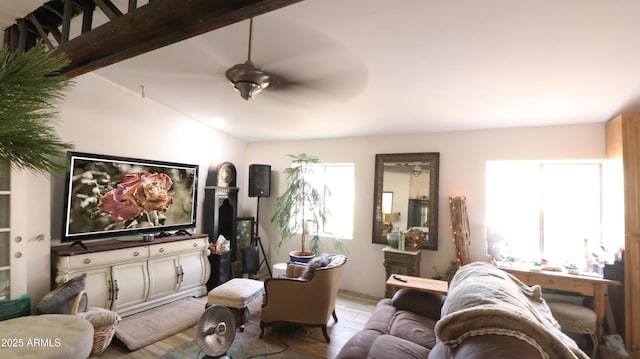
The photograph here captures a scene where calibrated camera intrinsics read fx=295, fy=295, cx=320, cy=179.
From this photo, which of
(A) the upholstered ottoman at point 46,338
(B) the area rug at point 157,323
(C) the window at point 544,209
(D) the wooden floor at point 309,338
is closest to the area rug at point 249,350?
(D) the wooden floor at point 309,338

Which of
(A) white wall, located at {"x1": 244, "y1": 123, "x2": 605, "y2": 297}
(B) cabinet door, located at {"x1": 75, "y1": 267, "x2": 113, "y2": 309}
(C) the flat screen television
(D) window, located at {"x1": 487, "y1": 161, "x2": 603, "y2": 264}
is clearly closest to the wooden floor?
(B) cabinet door, located at {"x1": 75, "y1": 267, "x2": 113, "y2": 309}

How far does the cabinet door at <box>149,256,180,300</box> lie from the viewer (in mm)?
3510

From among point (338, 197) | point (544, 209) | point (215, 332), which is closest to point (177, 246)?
point (215, 332)

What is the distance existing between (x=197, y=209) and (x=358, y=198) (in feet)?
7.96

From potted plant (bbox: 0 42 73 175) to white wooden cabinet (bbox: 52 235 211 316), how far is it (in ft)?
10.6

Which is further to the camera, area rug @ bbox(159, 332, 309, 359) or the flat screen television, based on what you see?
the flat screen television

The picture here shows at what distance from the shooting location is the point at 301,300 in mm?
2832

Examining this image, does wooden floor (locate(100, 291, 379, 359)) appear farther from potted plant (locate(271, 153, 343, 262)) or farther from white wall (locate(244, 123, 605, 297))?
potted plant (locate(271, 153, 343, 262))

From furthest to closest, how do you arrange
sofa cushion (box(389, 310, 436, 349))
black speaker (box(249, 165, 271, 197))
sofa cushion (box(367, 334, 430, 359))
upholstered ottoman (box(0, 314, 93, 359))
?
black speaker (box(249, 165, 271, 197))
sofa cushion (box(389, 310, 436, 349))
sofa cushion (box(367, 334, 430, 359))
upholstered ottoman (box(0, 314, 93, 359))

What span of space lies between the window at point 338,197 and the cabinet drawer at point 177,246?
1784mm

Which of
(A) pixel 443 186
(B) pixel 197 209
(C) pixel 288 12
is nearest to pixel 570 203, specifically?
(A) pixel 443 186

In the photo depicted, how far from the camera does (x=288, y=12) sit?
1.97 m

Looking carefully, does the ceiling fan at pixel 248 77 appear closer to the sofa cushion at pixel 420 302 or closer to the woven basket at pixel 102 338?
the sofa cushion at pixel 420 302

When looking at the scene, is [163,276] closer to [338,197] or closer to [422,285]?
[338,197]
